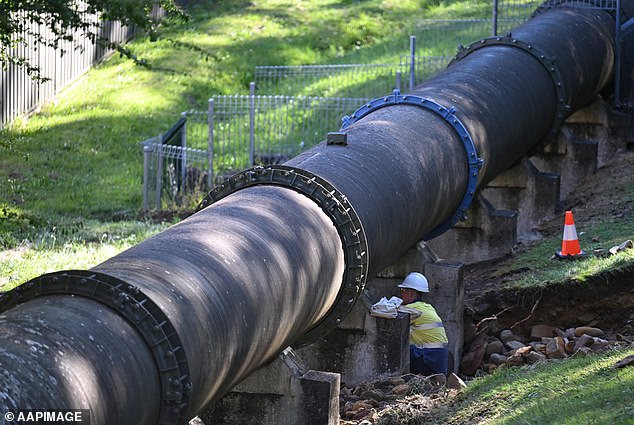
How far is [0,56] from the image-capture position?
1062cm

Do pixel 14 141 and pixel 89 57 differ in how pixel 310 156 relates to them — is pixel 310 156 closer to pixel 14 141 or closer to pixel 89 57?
pixel 14 141

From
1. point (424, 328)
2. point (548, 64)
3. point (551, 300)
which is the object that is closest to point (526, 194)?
point (548, 64)

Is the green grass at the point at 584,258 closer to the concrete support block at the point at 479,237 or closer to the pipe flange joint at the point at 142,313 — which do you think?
the concrete support block at the point at 479,237

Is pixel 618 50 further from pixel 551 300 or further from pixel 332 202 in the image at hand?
pixel 332 202

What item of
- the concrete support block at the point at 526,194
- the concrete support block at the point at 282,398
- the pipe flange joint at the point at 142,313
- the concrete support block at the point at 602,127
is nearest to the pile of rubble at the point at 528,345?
the concrete support block at the point at 282,398

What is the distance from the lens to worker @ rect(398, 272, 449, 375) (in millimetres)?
9438

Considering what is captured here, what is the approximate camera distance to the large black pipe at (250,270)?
481 cm

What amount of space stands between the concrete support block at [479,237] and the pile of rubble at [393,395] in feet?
12.2

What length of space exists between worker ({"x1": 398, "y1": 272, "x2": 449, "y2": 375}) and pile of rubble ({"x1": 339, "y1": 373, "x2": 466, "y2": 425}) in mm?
524

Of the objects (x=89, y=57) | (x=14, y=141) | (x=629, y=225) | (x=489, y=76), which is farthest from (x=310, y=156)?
(x=89, y=57)

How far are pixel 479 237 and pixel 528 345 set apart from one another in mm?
2482

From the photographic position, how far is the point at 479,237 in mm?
12492

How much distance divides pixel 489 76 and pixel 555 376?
199 inches

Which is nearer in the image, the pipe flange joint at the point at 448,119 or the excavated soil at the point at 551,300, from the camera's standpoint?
the pipe flange joint at the point at 448,119
